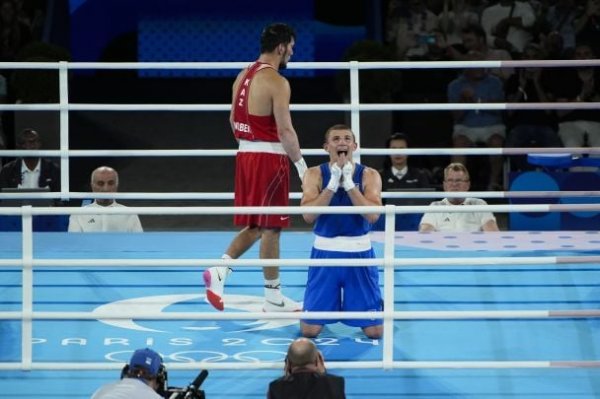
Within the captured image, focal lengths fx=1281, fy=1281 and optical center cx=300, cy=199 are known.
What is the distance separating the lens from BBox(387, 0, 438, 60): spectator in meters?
12.6

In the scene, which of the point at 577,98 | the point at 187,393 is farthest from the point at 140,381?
the point at 577,98

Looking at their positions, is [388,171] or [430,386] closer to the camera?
[430,386]

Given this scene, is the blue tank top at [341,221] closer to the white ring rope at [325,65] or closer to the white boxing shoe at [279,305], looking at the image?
the white boxing shoe at [279,305]

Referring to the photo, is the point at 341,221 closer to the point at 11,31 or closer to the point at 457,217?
the point at 457,217

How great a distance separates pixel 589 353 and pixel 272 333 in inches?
→ 61.1

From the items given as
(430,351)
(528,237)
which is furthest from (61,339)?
(528,237)

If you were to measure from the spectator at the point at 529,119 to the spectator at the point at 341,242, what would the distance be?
175 inches

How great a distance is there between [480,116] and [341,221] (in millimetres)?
5150

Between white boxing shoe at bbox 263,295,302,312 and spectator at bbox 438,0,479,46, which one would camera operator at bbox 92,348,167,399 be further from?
spectator at bbox 438,0,479,46

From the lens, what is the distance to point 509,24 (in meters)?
12.5

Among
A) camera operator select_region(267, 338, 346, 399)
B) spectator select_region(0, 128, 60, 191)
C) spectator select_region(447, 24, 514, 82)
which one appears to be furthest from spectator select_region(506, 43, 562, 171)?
camera operator select_region(267, 338, 346, 399)

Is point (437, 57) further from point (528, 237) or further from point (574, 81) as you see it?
point (528, 237)

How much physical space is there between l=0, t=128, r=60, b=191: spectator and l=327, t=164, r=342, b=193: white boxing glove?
3.28 m

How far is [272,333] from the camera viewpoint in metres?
6.43
